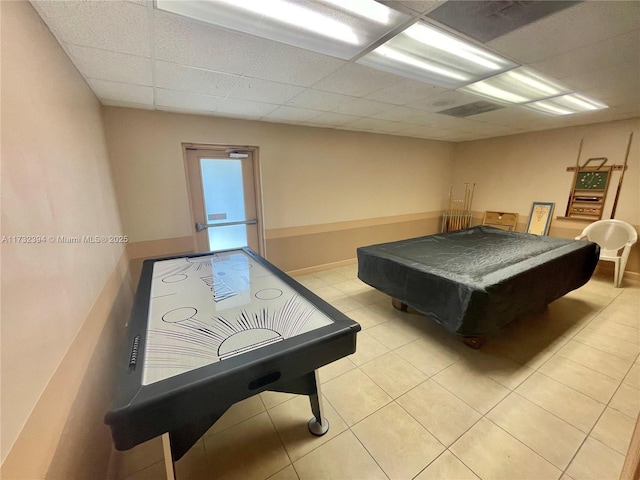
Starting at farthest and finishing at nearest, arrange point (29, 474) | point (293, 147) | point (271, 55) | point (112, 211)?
point (293, 147) < point (112, 211) < point (271, 55) < point (29, 474)

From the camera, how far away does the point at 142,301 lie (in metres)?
1.54

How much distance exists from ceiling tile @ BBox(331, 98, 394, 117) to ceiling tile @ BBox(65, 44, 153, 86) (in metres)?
1.84

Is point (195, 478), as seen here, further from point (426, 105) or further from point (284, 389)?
point (426, 105)

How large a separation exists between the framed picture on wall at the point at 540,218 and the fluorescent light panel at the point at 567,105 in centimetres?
174

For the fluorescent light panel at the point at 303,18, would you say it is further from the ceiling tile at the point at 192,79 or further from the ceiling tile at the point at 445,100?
the ceiling tile at the point at 445,100

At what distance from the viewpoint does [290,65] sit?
5.98 feet

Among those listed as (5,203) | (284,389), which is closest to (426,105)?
(284,389)

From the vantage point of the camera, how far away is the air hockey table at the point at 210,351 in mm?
855

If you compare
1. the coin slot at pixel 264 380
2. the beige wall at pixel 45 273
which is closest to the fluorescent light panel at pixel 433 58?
the beige wall at pixel 45 273

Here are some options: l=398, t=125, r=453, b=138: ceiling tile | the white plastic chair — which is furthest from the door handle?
the white plastic chair

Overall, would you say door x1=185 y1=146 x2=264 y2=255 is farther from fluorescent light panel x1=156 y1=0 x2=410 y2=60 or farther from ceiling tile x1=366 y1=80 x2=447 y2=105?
fluorescent light panel x1=156 y1=0 x2=410 y2=60

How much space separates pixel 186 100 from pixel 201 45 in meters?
1.13

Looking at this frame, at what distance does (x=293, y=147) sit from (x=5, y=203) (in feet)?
10.7

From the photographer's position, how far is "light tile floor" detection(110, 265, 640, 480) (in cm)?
133
